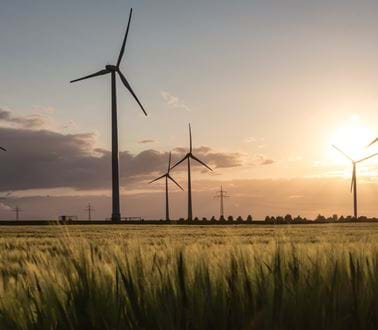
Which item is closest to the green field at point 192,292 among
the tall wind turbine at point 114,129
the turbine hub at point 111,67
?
the tall wind turbine at point 114,129

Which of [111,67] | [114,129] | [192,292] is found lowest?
[192,292]

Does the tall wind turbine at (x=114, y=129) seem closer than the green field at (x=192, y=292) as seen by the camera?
No

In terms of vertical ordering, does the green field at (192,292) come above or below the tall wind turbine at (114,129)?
below

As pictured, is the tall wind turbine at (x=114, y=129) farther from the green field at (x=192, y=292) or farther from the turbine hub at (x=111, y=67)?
the green field at (x=192, y=292)

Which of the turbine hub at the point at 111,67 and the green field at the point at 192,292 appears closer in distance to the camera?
the green field at the point at 192,292

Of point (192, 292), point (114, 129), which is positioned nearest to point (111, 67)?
point (114, 129)

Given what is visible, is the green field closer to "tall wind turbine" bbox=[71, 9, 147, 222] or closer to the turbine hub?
"tall wind turbine" bbox=[71, 9, 147, 222]

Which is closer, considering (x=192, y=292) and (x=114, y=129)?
(x=192, y=292)

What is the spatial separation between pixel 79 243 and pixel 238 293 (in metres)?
0.98

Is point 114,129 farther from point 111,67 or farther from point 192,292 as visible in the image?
point 192,292

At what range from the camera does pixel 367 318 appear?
2.56m

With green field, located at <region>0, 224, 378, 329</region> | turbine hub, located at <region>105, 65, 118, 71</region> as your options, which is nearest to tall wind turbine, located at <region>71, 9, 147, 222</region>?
turbine hub, located at <region>105, 65, 118, 71</region>

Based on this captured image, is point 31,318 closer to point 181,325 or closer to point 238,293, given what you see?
point 181,325

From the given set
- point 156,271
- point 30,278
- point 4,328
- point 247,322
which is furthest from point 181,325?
point 30,278
